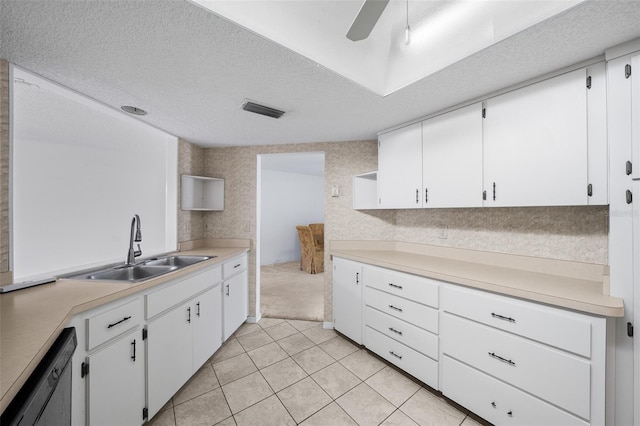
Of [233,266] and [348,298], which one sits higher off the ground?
[233,266]

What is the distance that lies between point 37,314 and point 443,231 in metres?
2.71

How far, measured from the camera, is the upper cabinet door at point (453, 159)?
5.65 ft

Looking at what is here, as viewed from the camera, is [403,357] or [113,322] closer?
[113,322]

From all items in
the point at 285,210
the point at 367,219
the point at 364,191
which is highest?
the point at 364,191

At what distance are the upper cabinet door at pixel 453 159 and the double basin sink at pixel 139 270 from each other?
2.22 metres

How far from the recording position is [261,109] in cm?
185

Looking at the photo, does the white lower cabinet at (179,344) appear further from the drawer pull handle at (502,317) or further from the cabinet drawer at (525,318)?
the drawer pull handle at (502,317)

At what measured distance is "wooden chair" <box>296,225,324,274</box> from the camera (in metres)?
5.11

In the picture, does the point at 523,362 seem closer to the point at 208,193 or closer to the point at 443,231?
the point at 443,231

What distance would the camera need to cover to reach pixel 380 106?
73.2 inches

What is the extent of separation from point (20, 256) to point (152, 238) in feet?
3.02

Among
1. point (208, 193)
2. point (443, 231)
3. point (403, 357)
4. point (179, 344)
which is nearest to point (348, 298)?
point (403, 357)

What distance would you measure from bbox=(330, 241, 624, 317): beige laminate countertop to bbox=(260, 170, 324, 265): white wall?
394cm

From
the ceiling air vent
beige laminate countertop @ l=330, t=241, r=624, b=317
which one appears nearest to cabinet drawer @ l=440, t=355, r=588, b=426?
beige laminate countertop @ l=330, t=241, r=624, b=317
